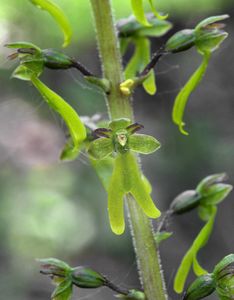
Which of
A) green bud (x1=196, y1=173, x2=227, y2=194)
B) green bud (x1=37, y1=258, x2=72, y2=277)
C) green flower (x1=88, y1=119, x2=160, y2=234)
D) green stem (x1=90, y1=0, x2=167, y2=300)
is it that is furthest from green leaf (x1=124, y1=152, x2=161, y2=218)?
green bud (x1=196, y1=173, x2=227, y2=194)

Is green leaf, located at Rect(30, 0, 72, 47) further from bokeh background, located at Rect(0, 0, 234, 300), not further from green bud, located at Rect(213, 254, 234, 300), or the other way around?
bokeh background, located at Rect(0, 0, 234, 300)

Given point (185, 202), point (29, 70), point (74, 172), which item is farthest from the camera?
point (74, 172)

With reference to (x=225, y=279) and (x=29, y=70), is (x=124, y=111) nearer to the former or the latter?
(x=29, y=70)

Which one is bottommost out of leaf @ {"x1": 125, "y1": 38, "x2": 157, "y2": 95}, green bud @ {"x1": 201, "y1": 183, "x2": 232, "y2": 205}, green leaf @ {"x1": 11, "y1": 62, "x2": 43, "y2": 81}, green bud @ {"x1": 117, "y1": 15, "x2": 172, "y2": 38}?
green bud @ {"x1": 201, "y1": 183, "x2": 232, "y2": 205}

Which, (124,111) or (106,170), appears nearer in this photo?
(124,111)

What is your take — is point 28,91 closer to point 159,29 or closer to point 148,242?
point 159,29

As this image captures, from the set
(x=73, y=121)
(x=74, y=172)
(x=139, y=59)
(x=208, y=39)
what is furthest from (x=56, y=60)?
(x=74, y=172)

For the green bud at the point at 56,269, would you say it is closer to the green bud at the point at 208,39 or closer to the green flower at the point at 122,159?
the green flower at the point at 122,159

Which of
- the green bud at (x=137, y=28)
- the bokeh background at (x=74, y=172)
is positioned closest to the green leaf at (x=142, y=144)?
the green bud at (x=137, y=28)

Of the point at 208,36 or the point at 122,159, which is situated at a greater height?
the point at 208,36
